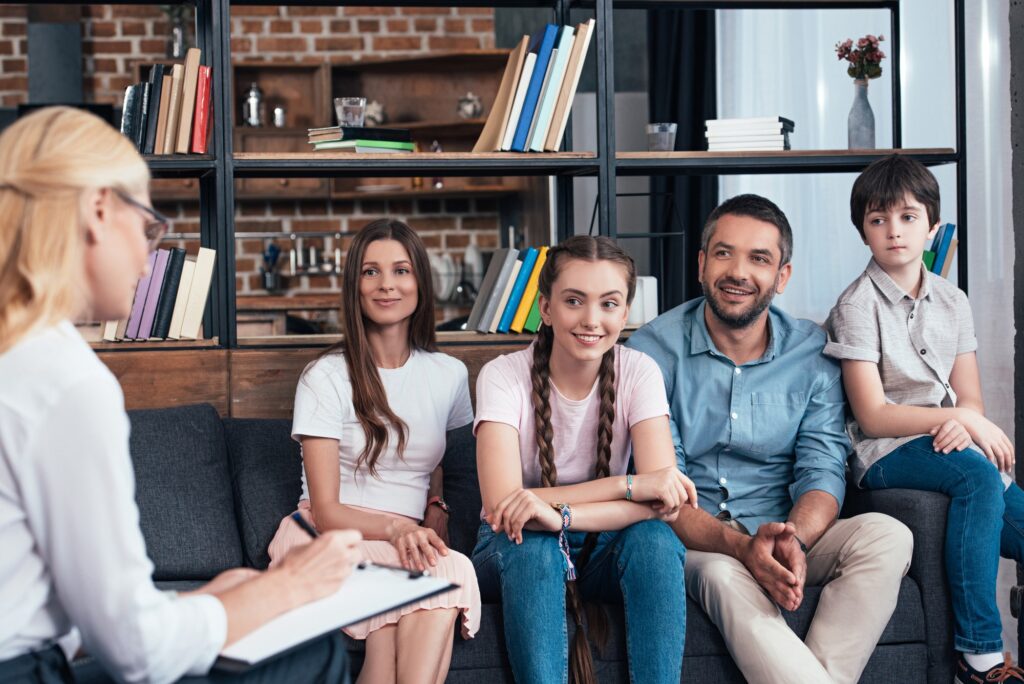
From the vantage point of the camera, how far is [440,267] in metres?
5.81

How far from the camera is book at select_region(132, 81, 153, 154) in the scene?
9.18 ft

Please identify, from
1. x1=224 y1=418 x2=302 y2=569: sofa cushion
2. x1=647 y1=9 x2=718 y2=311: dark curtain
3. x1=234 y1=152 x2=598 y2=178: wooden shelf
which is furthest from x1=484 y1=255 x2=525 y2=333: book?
x1=647 y1=9 x2=718 y2=311: dark curtain

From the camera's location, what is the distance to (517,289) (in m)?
2.95

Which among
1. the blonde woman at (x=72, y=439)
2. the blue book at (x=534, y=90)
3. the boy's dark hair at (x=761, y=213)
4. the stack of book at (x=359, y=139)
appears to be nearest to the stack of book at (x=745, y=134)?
the blue book at (x=534, y=90)

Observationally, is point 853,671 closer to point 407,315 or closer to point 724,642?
point 724,642

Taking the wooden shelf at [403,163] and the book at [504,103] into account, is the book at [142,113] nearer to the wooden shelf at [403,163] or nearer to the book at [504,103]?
the wooden shelf at [403,163]

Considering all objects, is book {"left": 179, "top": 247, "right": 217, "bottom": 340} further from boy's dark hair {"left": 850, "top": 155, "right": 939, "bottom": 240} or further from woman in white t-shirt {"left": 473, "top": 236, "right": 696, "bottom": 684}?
boy's dark hair {"left": 850, "top": 155, "right": 939, "bottom": 240}

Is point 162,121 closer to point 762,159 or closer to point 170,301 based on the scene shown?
point 170,301

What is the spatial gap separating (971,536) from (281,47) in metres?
4.65

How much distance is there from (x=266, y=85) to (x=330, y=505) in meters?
3.95

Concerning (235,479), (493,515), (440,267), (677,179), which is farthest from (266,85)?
(493,515)

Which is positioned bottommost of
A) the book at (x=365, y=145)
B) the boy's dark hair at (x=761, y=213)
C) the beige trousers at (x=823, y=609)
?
the beige trousers at (x=823, y=609)

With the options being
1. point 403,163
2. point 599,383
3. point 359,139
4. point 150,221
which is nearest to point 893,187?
point 599,383

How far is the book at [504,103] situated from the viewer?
2900 mm
